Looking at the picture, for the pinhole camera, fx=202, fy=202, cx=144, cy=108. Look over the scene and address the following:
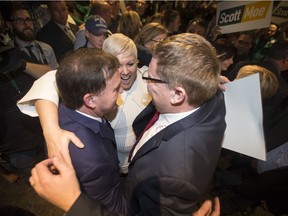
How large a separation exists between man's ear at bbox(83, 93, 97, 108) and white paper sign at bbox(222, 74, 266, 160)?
3.06ft

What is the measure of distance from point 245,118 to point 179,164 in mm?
611

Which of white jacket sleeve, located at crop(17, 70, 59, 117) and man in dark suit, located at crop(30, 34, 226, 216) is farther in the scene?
white jacket sleeve, located at crop(17, 70, 59, 117)

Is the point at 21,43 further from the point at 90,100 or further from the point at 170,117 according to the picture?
the point at 170,117

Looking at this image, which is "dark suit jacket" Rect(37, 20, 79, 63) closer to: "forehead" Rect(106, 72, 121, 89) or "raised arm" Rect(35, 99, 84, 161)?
"raised arm" Rect(35, 99, 84, 161)

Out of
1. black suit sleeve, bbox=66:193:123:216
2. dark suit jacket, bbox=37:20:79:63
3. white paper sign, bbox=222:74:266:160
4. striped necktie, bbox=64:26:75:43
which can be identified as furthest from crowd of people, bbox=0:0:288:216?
striped necktie, bbox=64:26:75:43

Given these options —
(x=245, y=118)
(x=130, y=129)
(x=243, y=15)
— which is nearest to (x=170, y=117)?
(x=245, y=118)

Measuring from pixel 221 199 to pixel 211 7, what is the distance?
5.73 metres

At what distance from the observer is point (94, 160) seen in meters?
1.13

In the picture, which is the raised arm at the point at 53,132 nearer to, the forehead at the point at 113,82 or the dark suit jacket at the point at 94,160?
the dark suit jacket at the point at 94,160

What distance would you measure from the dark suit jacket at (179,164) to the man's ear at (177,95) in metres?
0.11

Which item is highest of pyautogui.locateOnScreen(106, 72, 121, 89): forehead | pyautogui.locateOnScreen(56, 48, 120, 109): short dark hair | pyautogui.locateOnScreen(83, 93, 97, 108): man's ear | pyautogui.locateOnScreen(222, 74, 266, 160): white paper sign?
pyautogui.locateOnScreen(56, 48, 120, 109): short dark hair

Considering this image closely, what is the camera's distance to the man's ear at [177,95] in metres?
1.13

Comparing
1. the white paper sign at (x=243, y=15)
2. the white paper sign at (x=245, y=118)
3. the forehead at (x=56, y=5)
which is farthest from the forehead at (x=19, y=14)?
the white paper sign at (x=243, y=15)

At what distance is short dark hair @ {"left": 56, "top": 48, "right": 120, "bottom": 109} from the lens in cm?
118
